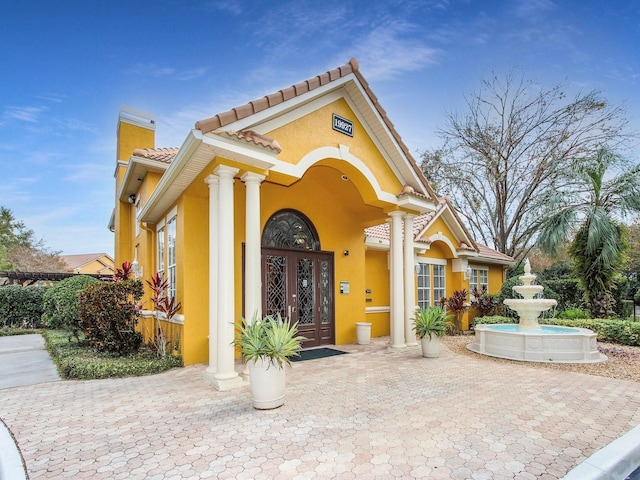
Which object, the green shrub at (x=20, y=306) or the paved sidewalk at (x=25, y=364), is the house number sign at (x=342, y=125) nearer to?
the paved sidewalk at (x=25, y=364)

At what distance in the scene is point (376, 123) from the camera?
903 centimetres

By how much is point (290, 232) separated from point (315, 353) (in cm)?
319

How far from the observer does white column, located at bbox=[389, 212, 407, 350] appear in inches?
386

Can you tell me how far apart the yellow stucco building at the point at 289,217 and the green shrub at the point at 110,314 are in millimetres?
1193

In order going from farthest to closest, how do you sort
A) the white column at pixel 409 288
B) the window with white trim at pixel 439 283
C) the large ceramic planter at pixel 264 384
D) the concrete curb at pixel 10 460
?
the window with white trim at pixel 439 283 < the white column at pixel 409 288 < the large ceramic planter at pixel 264 384 < the concrete curb at pixel 10 460

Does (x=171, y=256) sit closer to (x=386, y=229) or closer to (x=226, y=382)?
(x=226, y=382)

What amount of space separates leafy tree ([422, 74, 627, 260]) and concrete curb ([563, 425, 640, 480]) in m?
16.6

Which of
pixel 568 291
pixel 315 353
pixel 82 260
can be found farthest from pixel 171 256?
pixel 82 260

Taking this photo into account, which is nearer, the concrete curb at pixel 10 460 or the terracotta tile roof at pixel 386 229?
the concrete curb at pixel 10 460

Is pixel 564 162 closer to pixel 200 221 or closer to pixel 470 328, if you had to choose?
pixel 470 328

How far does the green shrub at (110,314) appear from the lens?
28.8 feet

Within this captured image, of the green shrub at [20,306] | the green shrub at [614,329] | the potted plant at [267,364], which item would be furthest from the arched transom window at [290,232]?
the green shrub at [20,306]

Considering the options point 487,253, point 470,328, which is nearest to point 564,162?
point 487,253

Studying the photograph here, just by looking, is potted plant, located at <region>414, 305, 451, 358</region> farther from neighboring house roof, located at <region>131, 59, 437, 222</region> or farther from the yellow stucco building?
neighboring house roof, located at <region>131, 59, 437, 222</region>
